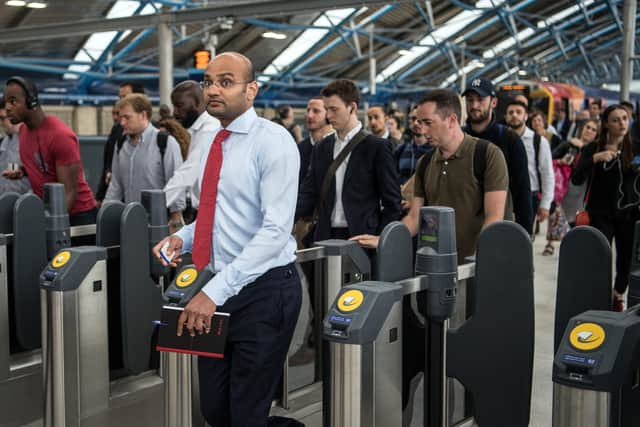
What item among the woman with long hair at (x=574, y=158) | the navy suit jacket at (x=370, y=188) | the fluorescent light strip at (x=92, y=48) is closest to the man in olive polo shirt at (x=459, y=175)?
the navy suit jacket at (x=370, y=188)

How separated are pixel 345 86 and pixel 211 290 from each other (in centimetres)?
211

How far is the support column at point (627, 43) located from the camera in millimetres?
10000

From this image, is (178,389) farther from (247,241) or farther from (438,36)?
(438,36)

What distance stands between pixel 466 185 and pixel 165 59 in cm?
877

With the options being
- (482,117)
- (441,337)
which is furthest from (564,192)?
(441,337)

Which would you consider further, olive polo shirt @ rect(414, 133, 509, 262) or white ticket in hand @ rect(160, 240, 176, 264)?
olive polo shirt @ rect(414, 133, 509, 262)

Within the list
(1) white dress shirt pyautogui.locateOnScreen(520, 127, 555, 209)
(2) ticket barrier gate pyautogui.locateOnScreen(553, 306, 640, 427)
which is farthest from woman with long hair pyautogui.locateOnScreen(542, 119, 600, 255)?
(2) ticket barrier gate pyautogui.locateOnScreen(553, 306, 640, 427)

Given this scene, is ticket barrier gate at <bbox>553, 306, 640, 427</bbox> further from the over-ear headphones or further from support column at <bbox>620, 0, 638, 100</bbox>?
support column at <bbox>620, 0, 638, 100</bbox>

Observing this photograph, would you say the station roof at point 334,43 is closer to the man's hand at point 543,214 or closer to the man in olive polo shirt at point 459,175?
the man's hand at point 543,214

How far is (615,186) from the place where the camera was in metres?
5.32

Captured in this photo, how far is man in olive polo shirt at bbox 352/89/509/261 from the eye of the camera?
376 cm

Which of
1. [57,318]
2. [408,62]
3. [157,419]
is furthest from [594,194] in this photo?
[408,62]

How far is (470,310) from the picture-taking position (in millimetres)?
3432

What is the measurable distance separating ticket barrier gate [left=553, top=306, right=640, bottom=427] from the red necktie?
3.77 ft
